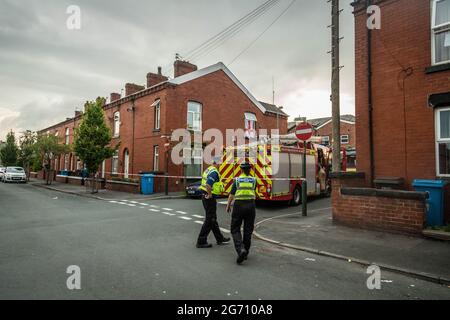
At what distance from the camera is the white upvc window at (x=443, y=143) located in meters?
7.39

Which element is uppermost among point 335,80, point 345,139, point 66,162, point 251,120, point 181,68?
point 181,68

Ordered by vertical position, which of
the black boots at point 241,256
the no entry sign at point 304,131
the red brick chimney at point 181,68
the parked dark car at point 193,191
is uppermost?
the red brick chimney at point 181,68

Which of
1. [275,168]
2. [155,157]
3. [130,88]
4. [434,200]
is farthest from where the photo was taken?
[130,88]

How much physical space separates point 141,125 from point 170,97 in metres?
3.84

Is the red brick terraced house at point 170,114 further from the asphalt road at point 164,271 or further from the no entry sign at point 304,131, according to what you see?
the asphalt road at point 164,271

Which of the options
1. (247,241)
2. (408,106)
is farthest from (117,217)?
(408,106)

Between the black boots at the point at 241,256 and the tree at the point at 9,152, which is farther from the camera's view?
the tree at the point at 9,152

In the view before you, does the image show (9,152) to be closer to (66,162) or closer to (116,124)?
(66,162)

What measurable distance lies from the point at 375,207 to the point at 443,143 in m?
2.17

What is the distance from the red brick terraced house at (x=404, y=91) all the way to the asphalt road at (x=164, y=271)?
12.8 feet

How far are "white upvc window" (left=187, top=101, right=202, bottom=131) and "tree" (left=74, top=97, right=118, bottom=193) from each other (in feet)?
17.7

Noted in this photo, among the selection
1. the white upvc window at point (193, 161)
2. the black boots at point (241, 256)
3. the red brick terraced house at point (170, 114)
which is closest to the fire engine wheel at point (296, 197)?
the black boots at point (241, 256)

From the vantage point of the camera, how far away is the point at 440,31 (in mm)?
7617

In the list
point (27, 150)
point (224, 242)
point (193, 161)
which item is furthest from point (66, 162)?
point (224, 242)
